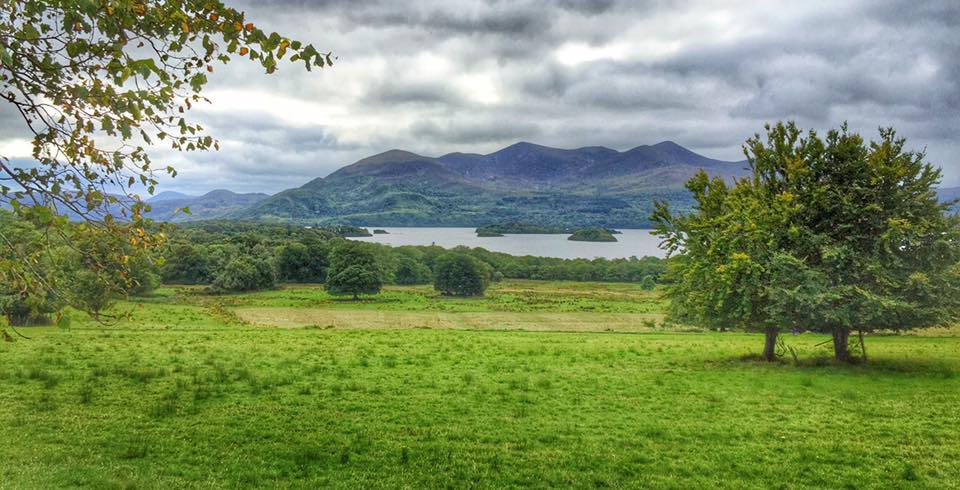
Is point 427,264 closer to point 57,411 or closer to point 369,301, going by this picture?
point 369,301

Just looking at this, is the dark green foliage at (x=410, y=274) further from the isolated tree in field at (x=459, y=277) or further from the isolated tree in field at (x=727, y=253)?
the isolated tree in field at (x=727, y=253)

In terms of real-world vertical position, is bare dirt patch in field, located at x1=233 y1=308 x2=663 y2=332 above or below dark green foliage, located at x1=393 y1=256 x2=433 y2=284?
below

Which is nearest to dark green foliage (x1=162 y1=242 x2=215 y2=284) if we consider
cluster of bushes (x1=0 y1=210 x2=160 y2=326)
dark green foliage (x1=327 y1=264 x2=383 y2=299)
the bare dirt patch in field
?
dark green foliage (x1=327 y1=264 x2=383 y2=299)

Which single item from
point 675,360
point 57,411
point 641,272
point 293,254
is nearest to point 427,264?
point 293,254

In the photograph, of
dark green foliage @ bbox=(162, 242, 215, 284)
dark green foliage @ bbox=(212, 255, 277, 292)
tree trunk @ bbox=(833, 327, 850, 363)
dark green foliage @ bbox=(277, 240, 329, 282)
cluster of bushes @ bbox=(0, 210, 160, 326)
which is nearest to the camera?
cluster of bushes @ bbox=(0, 210, 160, 326)

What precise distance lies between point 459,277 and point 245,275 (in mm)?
39823

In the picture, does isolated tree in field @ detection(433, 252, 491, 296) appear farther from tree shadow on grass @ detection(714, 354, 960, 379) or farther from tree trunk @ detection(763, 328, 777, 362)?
tree trunk @ detection(763, 328, 777, 362)

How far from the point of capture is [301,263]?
395 feet

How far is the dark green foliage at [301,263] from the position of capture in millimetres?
119000

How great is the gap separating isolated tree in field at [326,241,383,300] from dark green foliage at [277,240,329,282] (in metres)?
26.5

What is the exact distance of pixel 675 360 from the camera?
977 inches

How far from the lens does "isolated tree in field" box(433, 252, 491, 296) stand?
110 meters

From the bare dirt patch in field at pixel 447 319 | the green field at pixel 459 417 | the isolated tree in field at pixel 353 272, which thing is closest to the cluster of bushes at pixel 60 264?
the green field at pixel 459 417

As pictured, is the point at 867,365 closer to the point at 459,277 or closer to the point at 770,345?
the point at 770,345
